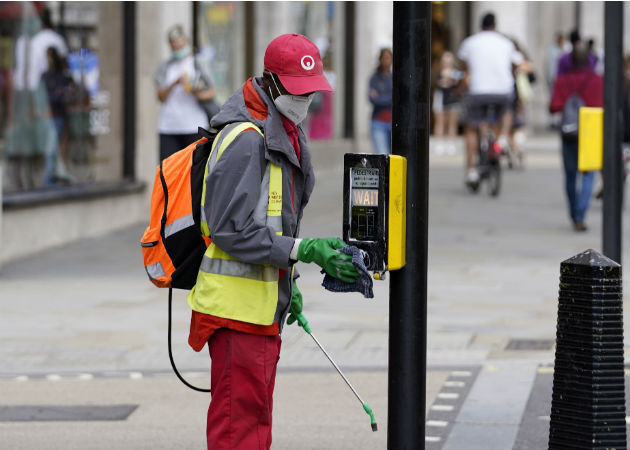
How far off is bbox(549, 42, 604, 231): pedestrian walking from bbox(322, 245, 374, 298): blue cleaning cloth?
860cm

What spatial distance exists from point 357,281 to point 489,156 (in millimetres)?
11758

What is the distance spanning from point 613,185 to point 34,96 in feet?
21.3

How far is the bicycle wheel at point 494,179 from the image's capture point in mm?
15781

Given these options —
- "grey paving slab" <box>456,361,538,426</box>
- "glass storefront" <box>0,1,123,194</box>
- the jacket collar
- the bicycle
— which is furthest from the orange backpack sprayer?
the bicycle

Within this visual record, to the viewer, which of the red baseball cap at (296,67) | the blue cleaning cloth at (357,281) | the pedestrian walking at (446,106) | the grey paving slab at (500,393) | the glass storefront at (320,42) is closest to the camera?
the blue cleaning cloth at (357,281)

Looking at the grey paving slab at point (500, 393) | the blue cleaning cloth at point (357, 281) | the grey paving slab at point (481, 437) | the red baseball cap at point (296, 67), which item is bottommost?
the grey paving slab at point (481, 437)

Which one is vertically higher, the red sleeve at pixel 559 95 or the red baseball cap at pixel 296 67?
the red sleeve at pixel 559 95

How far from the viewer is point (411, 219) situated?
13.2 ft

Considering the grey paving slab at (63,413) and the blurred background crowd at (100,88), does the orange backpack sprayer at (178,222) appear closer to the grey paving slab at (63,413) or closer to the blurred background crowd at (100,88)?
the grey paving slab at (63,413)

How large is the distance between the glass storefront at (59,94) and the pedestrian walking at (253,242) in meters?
7.48

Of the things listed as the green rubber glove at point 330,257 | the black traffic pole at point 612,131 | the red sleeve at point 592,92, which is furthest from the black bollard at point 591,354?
the red sleeve at point 592,92

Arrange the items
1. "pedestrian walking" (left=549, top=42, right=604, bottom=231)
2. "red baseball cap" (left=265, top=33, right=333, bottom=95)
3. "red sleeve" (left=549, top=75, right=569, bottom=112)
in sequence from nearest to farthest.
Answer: "red baseball cap" (left=265, top=33, right=333, bottom=95) < "pedestrian walking" (left=549, top=42, right=604, bottom=231) < "red sleeve" (left=549, top=75, right=569, bottom=112)

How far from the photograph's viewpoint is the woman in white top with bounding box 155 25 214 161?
39.9 ft

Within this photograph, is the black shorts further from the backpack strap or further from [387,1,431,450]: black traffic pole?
[387,1,431,450]: black traffic pole
